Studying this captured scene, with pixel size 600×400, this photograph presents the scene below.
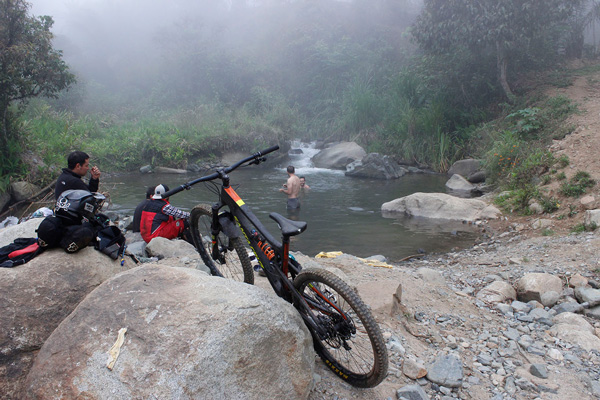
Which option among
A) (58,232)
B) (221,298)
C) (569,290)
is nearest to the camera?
(221,298)

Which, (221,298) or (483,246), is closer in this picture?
(221,298)

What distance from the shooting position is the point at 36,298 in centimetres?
279

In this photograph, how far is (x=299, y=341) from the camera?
96.7 inches

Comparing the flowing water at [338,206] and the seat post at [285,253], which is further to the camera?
the flowing water at [338,206]

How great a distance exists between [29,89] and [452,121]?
16.4 metres

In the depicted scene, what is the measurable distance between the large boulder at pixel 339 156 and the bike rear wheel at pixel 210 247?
1552 centimetres

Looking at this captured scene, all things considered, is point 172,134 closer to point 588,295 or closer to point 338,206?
point 338,206

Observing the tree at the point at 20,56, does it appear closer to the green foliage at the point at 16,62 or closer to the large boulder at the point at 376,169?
the green foliage at the point at 16,62

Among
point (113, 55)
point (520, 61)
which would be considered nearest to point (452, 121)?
point (520, 61)

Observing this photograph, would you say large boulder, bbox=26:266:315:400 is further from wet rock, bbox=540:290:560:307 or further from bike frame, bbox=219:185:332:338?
wet rock, bbox=540:290:560:307

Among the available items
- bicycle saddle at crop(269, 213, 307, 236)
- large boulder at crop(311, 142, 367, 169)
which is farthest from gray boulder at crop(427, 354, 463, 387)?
large boulder at crop(311, 142, 367, 169)

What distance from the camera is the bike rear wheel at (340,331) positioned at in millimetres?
2535

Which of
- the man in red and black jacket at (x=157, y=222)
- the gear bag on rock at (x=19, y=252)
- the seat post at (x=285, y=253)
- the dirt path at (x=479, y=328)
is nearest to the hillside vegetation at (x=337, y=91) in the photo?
the man in red and black jacket at (x=157, y=222)

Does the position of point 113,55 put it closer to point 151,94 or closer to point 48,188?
point 151,94
